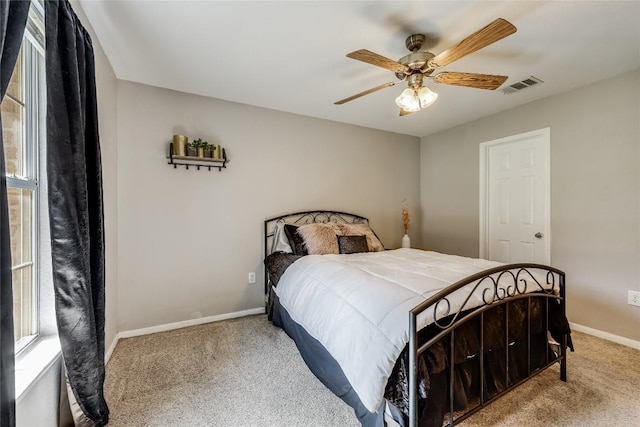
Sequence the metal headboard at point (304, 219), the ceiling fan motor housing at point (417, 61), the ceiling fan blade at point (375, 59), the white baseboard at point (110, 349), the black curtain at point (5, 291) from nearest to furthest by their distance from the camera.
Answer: the black curtain at point (5, 291) < the ceiling fan blade at point (375, 59) < the ceiling fan motor housing at point (417, 61) < the white baseboard at point (110, 349) < the metal headboard at point (304, 219)

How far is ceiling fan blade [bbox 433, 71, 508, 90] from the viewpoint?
6.36ft

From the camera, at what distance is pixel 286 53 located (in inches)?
86.4

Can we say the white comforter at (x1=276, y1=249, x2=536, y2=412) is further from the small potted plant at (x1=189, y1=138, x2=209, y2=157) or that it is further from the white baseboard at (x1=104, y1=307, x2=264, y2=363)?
the small potted plant at (x1=189, y1=138, x2=209, y2=157)

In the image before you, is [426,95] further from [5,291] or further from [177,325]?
[177,325]

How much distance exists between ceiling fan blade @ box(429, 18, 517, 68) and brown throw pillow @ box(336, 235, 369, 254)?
69.4 inches

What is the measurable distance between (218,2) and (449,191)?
12.1 feet

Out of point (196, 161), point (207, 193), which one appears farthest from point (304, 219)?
point (196, 161)

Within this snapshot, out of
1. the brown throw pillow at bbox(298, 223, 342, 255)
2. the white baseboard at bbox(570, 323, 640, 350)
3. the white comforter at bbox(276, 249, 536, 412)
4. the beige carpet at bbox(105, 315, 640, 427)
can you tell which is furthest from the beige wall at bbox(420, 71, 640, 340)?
the brown throw pillow at bbox(298, 223, 342, 255)

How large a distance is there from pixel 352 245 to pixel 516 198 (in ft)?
7.14

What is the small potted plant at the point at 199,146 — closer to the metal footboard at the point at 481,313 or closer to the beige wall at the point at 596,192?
the metal footboard at the point at 481,313

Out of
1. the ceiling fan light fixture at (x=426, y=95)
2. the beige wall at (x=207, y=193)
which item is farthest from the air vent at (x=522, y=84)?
the beige wall at (x=207, y=193)

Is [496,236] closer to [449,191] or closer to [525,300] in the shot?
[449,191]

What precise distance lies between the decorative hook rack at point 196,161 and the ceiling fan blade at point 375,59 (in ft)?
5.93

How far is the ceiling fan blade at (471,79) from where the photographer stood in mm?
1938
